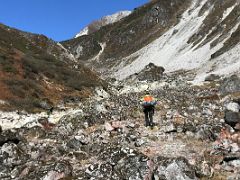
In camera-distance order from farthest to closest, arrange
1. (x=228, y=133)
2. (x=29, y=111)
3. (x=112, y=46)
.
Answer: (x=112, y=46) → (x=29, y=111) → (x=228, y=133)

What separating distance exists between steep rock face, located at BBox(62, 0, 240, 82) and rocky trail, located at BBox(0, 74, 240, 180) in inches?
1441

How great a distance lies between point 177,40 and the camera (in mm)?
125938

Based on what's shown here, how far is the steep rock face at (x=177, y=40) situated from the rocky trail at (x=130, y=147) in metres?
36.6

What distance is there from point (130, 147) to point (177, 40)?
10505cm

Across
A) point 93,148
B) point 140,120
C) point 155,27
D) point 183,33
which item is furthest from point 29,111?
point 155,27

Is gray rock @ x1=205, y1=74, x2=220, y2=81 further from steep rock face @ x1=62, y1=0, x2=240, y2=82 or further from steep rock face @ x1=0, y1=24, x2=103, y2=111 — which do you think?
steep rock face @ x1=0, y1=24, x2=103, y2=111

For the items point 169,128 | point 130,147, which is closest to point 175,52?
point 169,128

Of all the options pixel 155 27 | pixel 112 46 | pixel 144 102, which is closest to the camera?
pixel 144 102

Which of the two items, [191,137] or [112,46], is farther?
[112,46]

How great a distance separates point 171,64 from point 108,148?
3301 inches

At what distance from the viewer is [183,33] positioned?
130125 mm

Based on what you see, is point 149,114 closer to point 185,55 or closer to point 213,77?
point 213,77

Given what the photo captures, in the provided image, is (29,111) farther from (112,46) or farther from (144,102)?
(112,46)

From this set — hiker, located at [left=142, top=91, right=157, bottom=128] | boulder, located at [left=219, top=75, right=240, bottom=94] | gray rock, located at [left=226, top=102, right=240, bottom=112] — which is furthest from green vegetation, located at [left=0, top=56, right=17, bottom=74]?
gray rock, located at [left=226, top=102, right=240, bottom=112]
